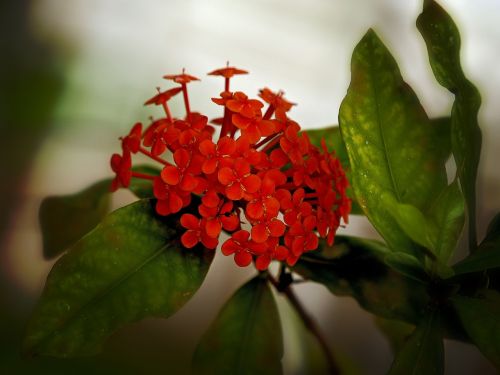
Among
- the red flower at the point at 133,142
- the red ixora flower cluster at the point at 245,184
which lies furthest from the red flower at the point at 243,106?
the red flower at the point at 133,142

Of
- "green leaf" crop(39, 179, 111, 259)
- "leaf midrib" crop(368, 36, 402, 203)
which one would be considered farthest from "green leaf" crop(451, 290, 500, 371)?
"green leaf" crop(39, 179, 111, 259)

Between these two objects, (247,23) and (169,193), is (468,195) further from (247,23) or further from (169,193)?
(247,23)

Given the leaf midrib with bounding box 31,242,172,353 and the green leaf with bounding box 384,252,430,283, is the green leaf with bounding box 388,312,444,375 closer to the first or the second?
the green leaf with bounding box 384,252,430,283

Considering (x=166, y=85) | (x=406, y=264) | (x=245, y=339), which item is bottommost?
(x=245, y=339)

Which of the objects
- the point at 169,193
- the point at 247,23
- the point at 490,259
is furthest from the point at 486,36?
the point at 169,193

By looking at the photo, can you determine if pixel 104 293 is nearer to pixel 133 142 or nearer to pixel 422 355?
pixel 133 142

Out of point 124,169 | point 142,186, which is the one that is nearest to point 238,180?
point 124,169
